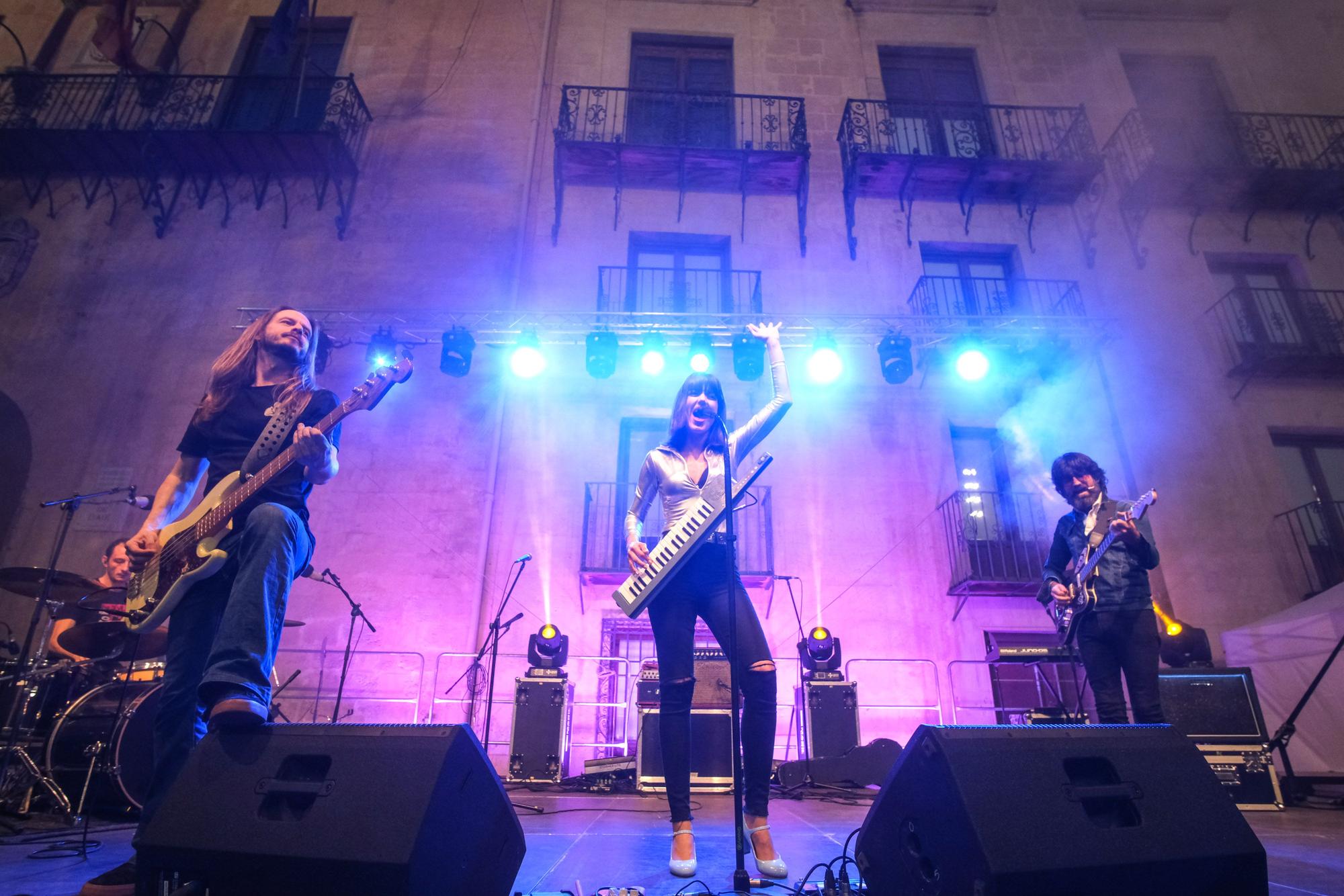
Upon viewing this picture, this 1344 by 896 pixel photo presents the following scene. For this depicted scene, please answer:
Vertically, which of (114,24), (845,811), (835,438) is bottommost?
(845,811)

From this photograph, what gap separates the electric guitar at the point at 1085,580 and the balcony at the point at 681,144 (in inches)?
267

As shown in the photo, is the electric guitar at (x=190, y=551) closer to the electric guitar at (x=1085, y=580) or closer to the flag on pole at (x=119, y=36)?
the electric guitar at (x=1085, y=580)

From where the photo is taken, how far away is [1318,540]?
7922 millimetres

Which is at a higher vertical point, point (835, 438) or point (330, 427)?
point (835, 438)

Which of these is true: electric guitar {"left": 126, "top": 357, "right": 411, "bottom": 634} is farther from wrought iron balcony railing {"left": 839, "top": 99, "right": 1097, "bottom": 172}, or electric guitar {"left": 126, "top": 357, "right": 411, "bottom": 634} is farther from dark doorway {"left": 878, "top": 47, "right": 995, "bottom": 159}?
dark doorway {"left": 878, "top": 47, "right": 995, "bottom": 159}

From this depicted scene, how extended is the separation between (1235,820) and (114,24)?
1386 centimetres

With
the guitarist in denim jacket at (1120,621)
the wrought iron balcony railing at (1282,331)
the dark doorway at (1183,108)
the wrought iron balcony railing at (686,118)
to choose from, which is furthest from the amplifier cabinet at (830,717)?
the dark doorway at (1183,108)

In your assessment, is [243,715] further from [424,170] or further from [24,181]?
[24,181]

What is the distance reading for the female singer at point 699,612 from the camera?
89.1 inches

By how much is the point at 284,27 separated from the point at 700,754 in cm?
1014

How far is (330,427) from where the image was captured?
7.61 feet

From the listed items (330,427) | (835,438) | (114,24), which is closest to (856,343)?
(835,438)

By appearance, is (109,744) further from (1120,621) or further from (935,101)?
(935,101)

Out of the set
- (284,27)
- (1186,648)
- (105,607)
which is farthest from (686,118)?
(105,607)
